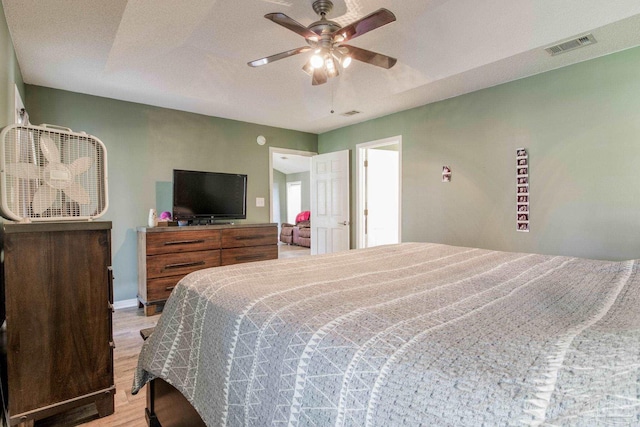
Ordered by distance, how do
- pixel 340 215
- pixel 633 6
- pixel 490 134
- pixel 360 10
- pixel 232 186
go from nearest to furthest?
pixel 633 6 < pixel 360 10 < pixel 490 134 < pixel 232 186 < pixel 340 215

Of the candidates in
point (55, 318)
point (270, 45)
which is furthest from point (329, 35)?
point (55, 318)

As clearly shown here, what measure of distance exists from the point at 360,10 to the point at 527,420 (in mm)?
2494

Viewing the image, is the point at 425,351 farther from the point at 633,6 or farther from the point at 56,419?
the point at 633,6

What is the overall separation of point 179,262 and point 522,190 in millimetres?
3548

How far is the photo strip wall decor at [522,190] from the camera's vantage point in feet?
10.1

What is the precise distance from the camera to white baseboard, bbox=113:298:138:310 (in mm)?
3647

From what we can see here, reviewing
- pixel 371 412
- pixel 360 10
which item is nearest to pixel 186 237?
pixel 360 10

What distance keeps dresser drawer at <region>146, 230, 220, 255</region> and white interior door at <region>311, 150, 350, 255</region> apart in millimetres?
1816

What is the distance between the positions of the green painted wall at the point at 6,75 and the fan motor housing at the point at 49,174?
62 centimetres

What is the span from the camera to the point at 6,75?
2.08 meters

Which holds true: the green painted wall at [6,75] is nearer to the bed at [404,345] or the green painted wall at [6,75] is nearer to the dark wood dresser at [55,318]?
the dark wood dresser at [55,318]

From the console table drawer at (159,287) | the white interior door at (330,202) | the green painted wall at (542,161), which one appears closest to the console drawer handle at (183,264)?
the console table drawer at (159,287)

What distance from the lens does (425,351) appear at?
0.67 metres

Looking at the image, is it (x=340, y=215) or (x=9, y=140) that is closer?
(x=9, y=140)
